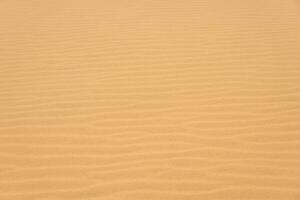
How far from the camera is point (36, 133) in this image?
376cm

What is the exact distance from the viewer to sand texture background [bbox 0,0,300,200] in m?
3.30

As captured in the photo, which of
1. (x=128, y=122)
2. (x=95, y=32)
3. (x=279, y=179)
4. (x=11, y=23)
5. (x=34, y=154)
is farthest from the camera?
(x=11, y=23)

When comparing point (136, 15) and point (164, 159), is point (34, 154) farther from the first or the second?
point (136, 15)

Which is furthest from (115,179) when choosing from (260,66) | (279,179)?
(260,66)

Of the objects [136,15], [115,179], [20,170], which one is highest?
[136,15]

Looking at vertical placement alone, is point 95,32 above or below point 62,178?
above

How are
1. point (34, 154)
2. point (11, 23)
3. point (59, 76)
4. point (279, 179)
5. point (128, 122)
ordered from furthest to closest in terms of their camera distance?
point (11, 23) < point (59, 76) < point (128, 122) < point (34, 154) < point (279, 179)

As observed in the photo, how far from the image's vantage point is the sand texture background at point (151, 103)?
3.30 metres

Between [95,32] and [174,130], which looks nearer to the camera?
[174,130]

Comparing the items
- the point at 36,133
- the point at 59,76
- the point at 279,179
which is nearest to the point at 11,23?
the point at 59,76

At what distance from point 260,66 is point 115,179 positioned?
234 cm

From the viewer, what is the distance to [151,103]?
4078 mm

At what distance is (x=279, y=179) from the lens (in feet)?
10.7

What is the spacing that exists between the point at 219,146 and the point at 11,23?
12.7 ft
